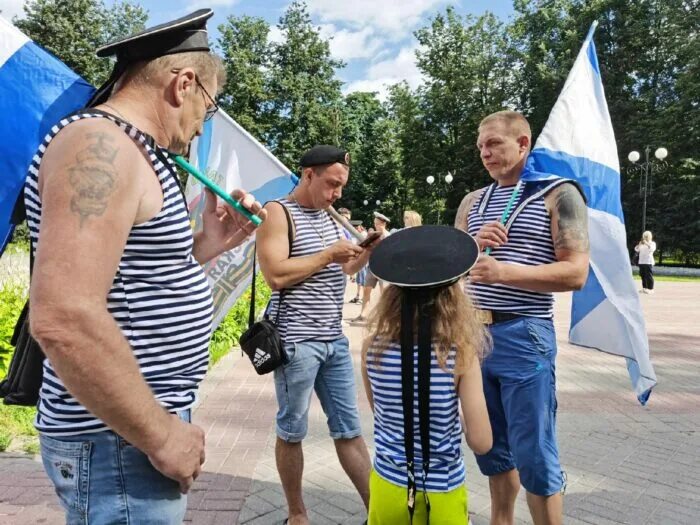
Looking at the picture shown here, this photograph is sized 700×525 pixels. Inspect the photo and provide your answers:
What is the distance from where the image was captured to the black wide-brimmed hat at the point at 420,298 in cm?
204

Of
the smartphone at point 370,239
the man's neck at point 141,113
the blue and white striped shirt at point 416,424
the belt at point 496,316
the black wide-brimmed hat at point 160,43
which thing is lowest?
the blue and white striped shirt at point 416,424

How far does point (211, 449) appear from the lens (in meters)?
4.43

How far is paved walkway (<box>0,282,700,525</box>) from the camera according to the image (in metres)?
3.44

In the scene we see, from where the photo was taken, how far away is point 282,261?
2.97 metres

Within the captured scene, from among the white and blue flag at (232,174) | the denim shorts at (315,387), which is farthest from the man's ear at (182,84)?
the white and blue flag at (232,174)

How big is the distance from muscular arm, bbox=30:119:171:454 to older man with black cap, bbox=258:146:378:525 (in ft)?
Result: 5.68

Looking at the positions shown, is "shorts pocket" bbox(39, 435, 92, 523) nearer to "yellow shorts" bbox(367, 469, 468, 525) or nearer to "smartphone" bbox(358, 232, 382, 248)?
"yellow shorts" bbox(367, 469, 468, 525)

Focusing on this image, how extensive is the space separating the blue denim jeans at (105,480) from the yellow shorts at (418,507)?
3.19ft

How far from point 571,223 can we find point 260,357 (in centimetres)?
161

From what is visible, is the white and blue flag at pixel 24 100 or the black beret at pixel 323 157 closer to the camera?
the white and blue flag at pixel 24 100

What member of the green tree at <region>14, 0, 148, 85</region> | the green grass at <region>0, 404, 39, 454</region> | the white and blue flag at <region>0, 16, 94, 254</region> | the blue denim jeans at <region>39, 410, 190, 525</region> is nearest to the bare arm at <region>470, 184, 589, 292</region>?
the blue denim jeans at <region>39, 410, 190, 525</region>

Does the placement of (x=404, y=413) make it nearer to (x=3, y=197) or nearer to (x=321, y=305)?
(x=321, y=305)

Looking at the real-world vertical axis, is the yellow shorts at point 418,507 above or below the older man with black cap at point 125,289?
below

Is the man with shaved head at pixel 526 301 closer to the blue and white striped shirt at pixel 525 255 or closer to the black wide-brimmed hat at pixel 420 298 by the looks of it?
the blue and white striped shirt at pixel 525 255
